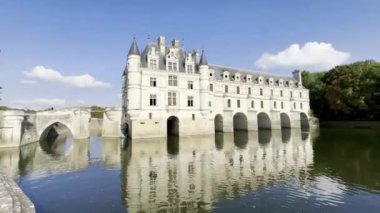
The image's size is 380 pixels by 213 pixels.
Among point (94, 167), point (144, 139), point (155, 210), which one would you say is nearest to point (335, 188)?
point (155, 210)

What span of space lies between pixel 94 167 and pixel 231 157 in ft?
32.9

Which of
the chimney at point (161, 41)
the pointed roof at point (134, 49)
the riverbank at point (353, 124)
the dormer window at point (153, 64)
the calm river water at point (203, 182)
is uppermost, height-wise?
the chimney at point (161, 41)

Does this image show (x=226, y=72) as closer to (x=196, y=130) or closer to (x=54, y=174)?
(x=196, y=130)

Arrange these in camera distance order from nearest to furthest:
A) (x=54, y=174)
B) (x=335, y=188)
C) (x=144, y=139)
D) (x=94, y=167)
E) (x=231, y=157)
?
1. (x=335, y=188)
2. (x=54, y=174)
3. (x=94, y=167)
4. (x=231, y=157)
5. (x=144, y=139)

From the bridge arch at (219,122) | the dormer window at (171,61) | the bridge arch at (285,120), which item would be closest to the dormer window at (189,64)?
the dormer window at (171,61)

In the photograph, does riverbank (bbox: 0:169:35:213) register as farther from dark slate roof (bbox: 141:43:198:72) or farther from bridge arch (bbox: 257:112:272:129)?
bridge arch (bbox: 257:112:272:129)

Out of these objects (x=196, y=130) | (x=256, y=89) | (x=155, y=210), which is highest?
(x=256, y=89)

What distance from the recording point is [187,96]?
120 ft

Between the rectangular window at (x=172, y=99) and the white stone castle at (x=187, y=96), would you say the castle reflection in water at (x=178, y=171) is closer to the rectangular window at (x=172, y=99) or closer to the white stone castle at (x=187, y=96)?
the white stone castle at (x=187, y=96)

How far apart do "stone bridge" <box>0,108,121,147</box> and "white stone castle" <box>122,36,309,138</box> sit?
2194 mm

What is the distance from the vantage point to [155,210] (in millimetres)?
8875

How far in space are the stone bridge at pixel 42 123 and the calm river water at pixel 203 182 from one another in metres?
6.14

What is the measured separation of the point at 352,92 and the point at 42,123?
5456cm

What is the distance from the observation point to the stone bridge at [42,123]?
25.1 metres
